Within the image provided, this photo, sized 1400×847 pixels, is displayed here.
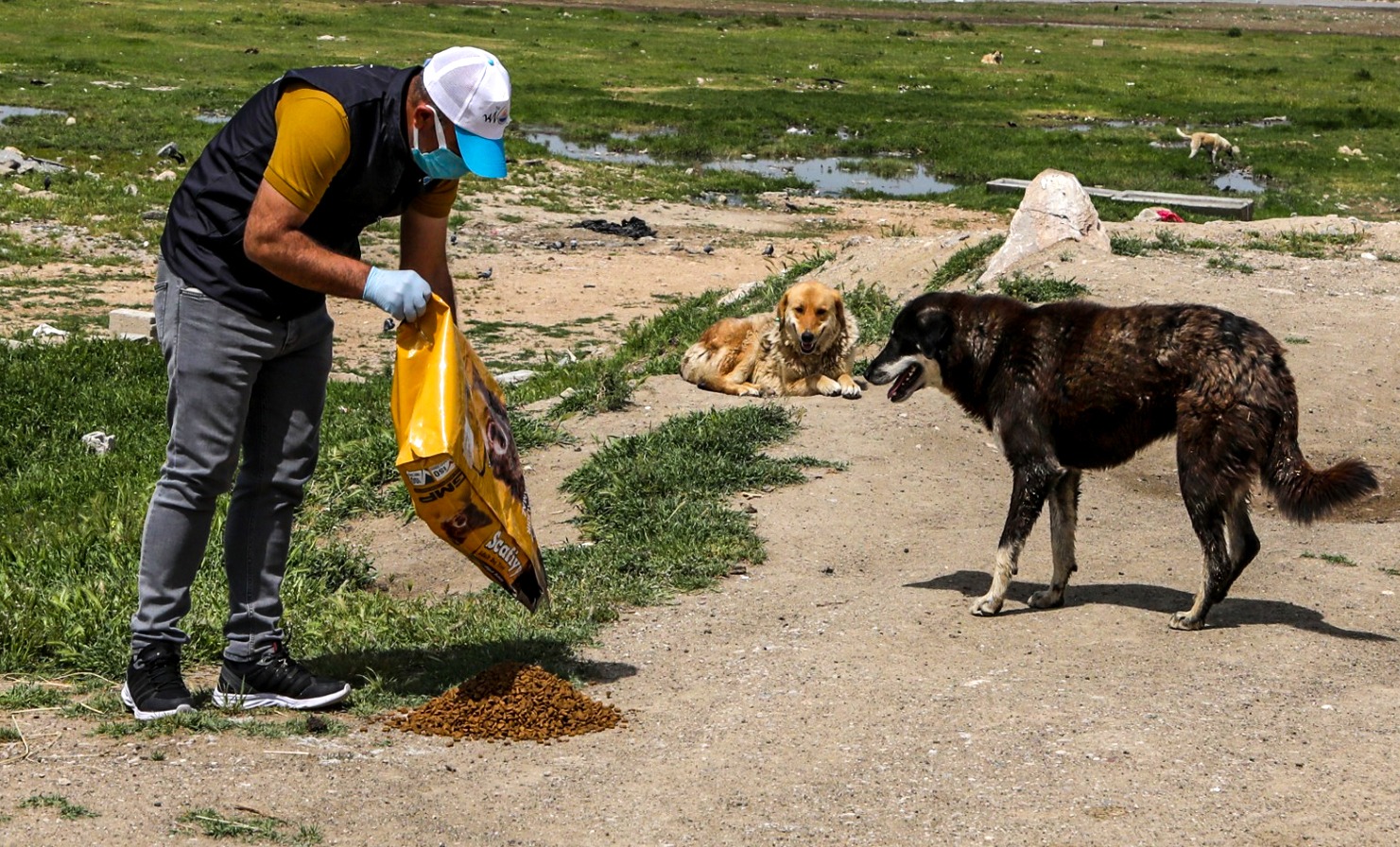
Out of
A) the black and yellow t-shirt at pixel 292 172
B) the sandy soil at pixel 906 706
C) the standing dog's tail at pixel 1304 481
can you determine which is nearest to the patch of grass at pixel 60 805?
the sandy soil at pixel 906 706

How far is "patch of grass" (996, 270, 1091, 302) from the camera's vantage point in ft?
35.2

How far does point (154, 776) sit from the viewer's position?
4207 millimetres

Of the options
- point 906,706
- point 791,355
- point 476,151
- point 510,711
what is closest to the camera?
point 476,151

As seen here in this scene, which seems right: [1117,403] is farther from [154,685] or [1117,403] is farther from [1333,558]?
[154,685]

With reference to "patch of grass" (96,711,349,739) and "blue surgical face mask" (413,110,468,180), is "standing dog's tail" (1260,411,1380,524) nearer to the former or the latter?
"blue surgical face mask" (413,110,468,180)

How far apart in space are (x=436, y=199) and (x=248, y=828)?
6.61 feet

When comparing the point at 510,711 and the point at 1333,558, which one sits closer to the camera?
the point at 510,711

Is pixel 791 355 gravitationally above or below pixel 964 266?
below

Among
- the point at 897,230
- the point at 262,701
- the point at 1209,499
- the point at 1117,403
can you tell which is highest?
the point at 1117,403

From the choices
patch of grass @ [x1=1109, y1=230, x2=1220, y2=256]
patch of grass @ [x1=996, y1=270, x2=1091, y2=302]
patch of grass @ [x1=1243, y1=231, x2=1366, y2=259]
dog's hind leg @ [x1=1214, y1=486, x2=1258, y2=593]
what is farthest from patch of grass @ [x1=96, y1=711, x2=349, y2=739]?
patch of grass @ [x1=1243, y1=231, x2=1366, y2=259]

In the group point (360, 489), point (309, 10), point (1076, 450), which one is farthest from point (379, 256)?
point (309, 10)

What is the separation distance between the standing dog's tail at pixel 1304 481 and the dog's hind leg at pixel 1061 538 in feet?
2.67

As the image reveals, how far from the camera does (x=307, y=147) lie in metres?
4.29

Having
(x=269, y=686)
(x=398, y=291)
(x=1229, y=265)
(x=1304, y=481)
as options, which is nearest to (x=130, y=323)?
(x=269, y=686)
